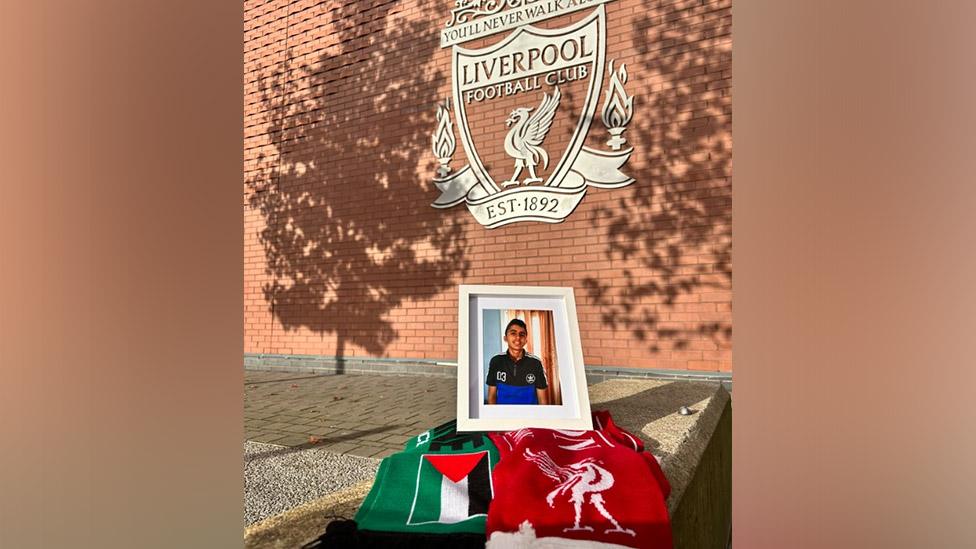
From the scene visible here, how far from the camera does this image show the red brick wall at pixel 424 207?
511cm

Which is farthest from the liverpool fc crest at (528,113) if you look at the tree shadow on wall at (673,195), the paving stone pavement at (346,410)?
the paving stone pavement at (346,410)

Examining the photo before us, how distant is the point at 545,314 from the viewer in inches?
74.4

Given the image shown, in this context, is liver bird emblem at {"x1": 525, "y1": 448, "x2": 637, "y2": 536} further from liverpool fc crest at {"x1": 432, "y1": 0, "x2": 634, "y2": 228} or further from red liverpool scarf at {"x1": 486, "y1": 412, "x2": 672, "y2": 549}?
liverpool fc crest at {"x1": 432, "y1": 0, "x2": 634, "y2": 228}

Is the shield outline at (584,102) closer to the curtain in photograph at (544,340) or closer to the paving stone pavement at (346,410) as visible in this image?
the paving stone pavement at (346,410)

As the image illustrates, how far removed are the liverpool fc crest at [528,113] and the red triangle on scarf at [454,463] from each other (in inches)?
179

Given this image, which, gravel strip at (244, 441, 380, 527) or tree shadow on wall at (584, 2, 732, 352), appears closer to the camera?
gravel strip at (244, 441, 380, 527)

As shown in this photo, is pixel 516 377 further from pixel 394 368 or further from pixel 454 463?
pixel 394 368

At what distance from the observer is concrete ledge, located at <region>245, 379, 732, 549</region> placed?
1.08 m

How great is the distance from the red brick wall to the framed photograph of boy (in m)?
2.67

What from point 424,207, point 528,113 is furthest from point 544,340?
point 424,207

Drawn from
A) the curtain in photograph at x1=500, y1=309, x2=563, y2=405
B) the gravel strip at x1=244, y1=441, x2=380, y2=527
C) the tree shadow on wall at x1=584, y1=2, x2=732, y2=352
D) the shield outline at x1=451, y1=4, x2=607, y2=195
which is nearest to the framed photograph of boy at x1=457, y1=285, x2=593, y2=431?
the curtain in photograph at x1=500, y1=309, x2=563, y2=405

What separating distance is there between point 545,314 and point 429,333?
4.72m

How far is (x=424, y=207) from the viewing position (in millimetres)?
6688
